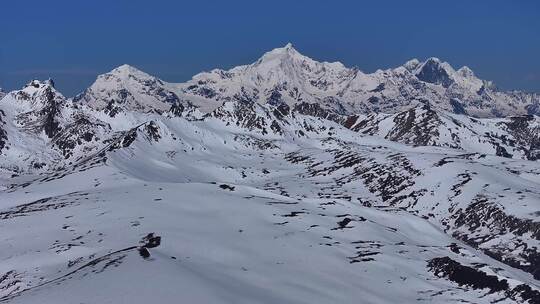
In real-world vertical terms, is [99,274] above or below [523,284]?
below

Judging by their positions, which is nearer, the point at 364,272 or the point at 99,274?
the point at 99,274

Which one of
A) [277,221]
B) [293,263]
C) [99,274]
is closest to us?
[99,274]

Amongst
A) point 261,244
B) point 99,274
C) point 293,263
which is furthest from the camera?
point 261,244

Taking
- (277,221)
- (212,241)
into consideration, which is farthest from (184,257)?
(277,221)

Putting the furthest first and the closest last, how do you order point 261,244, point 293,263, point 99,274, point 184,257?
point 261,244, point 293,263, point 184,257, point 99,274

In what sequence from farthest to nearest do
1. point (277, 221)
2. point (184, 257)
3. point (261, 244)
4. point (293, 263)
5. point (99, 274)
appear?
point (277, 221), point (261, 244), point (293, 263), point (184, 257), point (99, 274)

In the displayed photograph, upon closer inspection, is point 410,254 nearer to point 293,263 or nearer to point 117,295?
point 293,263

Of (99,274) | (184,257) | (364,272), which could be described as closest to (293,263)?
(364,272)

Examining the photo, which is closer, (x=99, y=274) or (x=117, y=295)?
(x=117, y=295)

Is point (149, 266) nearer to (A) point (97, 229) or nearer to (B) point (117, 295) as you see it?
(B) point (117, 295)
